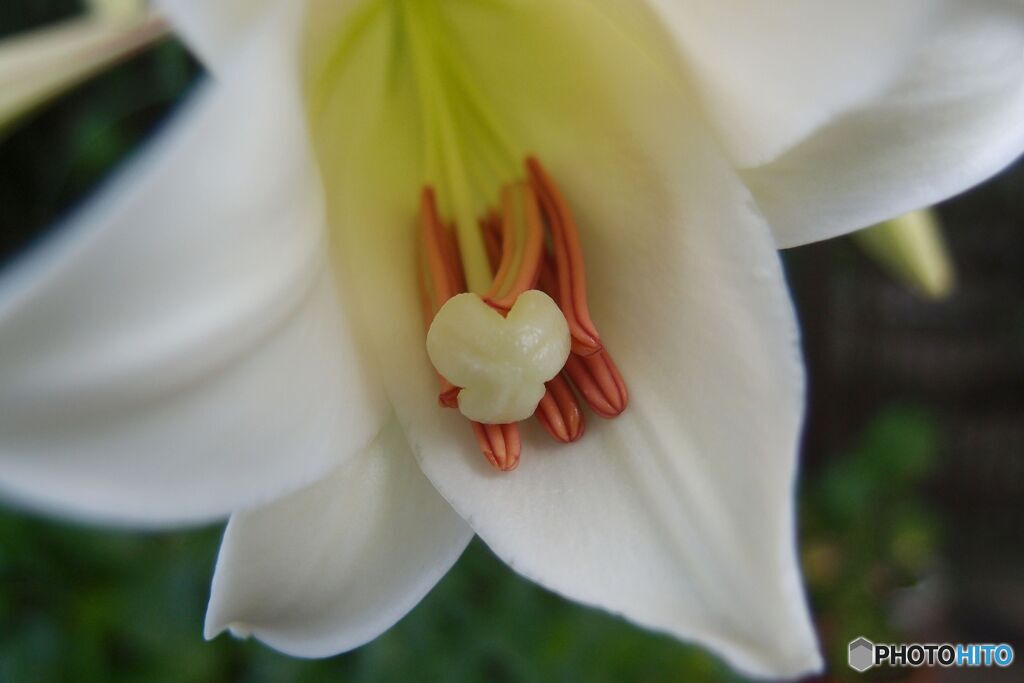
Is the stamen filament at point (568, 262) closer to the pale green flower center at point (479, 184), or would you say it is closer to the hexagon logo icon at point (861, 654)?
the pale green flower center at point (479, 184)

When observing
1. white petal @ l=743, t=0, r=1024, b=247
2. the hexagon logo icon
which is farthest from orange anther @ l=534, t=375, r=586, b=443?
the hexagon logo icon

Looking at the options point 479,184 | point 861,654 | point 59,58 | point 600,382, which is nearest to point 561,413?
point 600,382

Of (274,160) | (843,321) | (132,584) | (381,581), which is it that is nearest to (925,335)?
(843,321)

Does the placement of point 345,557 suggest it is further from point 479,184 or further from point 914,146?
point 914,146

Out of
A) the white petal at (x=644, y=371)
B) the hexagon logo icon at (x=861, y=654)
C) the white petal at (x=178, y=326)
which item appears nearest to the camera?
the white petal at (x=178, y=326)

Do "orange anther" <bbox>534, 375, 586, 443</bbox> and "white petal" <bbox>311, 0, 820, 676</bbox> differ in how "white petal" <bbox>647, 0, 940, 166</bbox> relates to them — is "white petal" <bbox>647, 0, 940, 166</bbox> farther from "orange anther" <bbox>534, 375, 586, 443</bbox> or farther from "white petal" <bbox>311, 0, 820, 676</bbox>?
"orange anther" <bbox>534, 375, 586, 443</bbox>

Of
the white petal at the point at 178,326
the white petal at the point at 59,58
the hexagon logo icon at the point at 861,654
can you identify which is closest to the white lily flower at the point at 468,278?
the white petal at the point at 178,326

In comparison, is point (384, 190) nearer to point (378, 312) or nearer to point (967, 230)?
point (378, 312)
